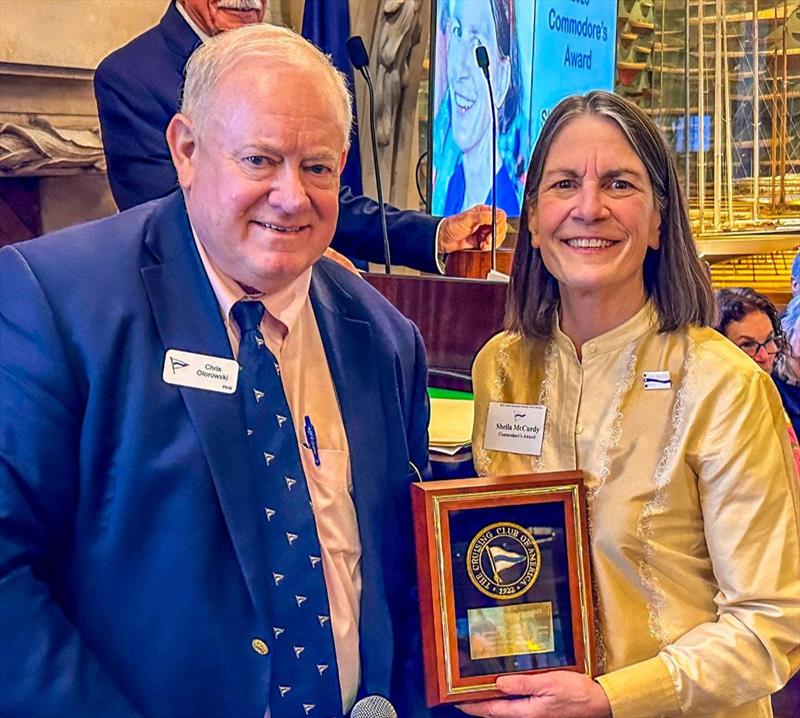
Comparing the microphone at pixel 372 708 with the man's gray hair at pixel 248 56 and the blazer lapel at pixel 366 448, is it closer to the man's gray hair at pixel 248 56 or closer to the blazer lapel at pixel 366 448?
the blazer lapel at pixel 366 448

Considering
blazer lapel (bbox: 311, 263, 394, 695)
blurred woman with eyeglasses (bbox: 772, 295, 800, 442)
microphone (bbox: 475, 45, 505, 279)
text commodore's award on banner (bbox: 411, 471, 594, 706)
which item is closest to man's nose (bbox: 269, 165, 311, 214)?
blazer lapel (bbox: 311, 263, 394, 695)

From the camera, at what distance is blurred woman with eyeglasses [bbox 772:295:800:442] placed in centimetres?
274

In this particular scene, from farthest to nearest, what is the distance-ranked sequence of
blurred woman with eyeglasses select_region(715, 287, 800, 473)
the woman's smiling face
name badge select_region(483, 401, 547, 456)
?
blurred woman with eyeglasses select_region(715, 287, 800, 473) → name badge select_region(483, 401, 547, 456) → the woman's smiling face

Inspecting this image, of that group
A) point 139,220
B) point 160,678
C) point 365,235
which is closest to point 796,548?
point 160,678

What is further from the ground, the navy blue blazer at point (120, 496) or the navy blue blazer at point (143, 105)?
the navy blue blazer at point (143, 105)

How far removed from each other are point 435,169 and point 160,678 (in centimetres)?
301

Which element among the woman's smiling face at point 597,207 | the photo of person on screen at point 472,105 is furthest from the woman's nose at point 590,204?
the photo of person on screen at point 472,105

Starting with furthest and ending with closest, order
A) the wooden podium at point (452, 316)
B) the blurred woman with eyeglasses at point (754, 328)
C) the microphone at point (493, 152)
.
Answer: the blurred woman with eyeglasses at point (754, 328) → the microphone at point (493, 152) → the wooden podium at point (452, 316)

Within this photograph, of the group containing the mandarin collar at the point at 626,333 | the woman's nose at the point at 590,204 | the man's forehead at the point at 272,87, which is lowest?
the mandarin collar at the point at 626,333

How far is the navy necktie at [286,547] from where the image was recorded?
130 centimetres

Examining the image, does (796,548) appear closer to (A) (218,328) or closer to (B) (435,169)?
(A) (218,328)

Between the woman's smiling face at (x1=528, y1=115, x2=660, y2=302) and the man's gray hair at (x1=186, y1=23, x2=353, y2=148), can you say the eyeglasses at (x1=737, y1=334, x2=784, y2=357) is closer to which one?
the woman's smiling face at (x1=528, y1=115, x2=660, y2=302)

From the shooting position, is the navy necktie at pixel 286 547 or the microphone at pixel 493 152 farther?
the microphone at pixel 493 152

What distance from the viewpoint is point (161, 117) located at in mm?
2389
